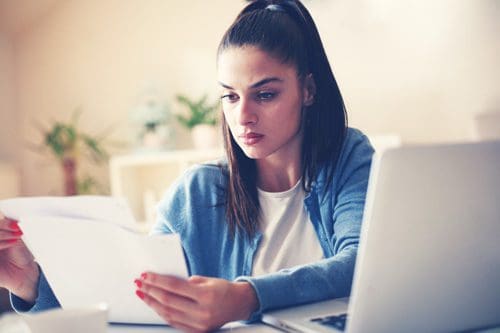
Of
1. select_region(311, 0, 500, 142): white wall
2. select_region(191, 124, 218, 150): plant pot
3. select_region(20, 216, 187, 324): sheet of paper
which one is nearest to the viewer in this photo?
select_region(20, 216, 187, 324): sheet of paper

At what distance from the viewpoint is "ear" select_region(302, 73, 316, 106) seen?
137cm

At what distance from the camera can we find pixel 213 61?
3227 mm

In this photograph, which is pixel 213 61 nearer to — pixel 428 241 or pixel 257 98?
pixel 257 98

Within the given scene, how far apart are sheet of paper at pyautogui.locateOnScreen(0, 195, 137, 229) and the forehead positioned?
54 centimetres

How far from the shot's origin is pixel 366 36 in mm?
2570

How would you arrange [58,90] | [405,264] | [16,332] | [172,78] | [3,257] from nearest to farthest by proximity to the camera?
[405,264], [16,332], [3,257], [172,78], [58,90]

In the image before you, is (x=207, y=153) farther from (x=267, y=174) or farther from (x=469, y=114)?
(x=267, y=174)

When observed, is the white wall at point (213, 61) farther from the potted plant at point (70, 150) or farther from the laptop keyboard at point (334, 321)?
the laptop keyboard at point (334, 321)

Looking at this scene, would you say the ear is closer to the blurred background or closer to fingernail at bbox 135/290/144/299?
fingernail at bbox 135/290/144/299

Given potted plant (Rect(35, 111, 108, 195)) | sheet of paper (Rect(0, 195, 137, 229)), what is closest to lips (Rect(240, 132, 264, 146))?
sheet of paper (Rect(0, 195, 137, 229))

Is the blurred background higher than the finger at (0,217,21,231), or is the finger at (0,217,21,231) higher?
the blurred background

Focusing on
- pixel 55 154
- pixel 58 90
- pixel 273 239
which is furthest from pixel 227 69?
pixel 58 90

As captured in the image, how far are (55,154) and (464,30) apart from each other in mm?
2444

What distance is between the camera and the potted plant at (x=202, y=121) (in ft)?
9.75
